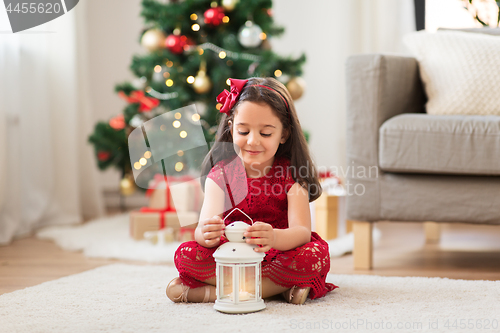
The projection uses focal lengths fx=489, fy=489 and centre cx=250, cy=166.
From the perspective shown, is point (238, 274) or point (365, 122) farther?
point (365, 122)

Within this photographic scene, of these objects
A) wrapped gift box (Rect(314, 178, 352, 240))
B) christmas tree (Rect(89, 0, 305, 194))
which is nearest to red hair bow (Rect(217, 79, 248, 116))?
wrapped gift box (Rect(314, 178, 352, 240))

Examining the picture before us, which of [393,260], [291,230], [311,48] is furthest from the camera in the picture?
[311,48]

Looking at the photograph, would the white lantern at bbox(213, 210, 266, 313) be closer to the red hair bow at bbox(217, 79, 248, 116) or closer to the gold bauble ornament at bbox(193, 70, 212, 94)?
the red hair bow at bbox(217, 79, 248, 116)

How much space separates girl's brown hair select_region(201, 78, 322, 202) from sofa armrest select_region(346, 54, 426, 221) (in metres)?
0.28

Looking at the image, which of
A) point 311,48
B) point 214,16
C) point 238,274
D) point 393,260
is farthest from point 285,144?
point 311,48

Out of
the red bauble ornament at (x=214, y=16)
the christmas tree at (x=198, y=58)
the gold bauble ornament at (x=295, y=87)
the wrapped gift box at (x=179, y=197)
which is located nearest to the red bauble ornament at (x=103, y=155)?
the christmas tree at (x=198, y=58)

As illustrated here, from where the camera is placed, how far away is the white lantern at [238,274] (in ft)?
2.91

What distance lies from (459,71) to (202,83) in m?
1.03

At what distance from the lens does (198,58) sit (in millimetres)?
2104

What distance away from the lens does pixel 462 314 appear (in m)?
0.89

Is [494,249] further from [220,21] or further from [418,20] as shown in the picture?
[418,20]

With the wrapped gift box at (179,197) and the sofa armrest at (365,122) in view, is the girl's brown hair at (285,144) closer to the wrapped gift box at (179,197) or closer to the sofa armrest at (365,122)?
the sofa armrest at (365,122)

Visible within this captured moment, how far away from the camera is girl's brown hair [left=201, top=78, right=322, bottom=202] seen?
105 centimetres

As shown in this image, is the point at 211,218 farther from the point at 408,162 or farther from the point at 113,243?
the point at 113,243
